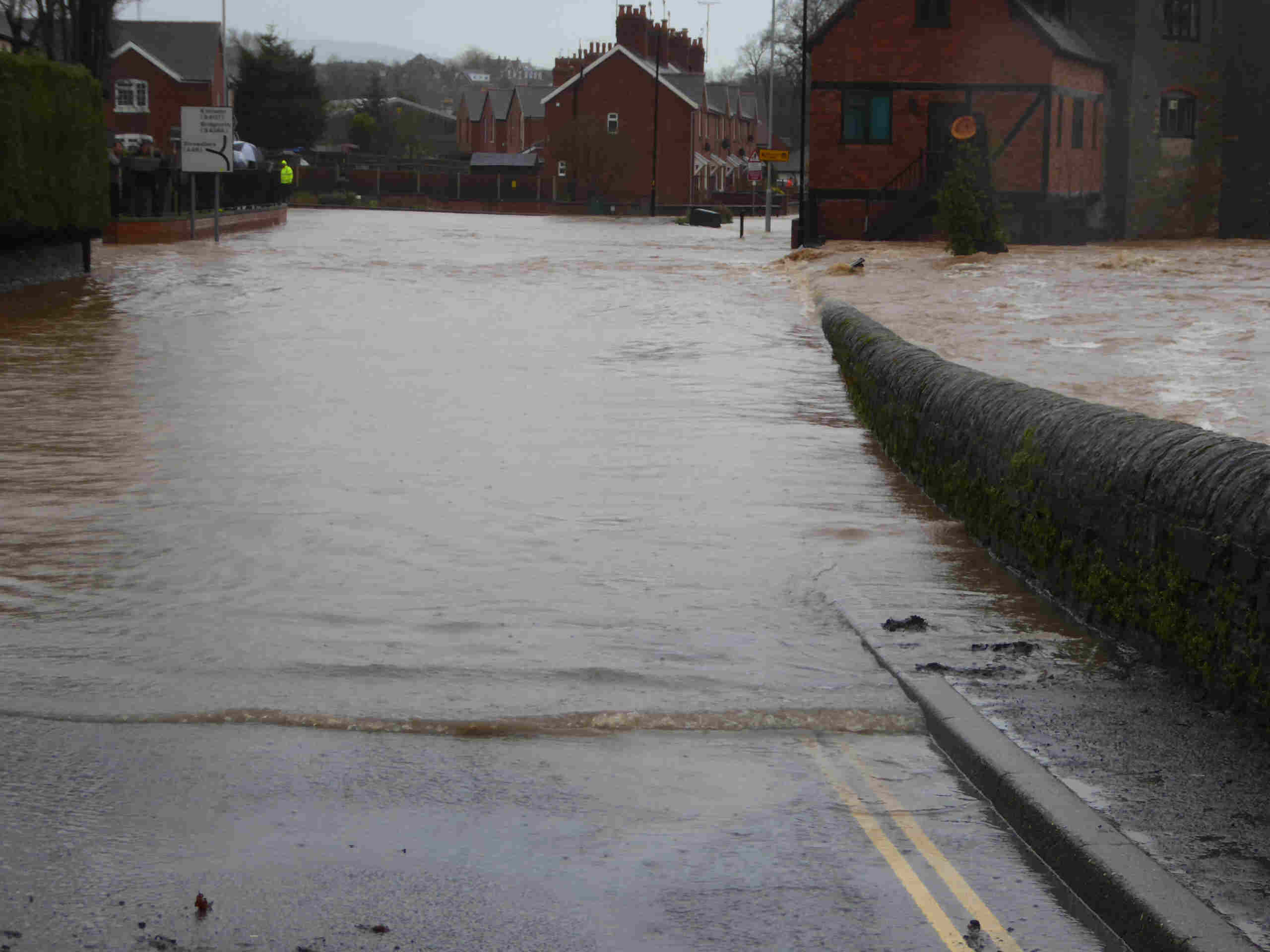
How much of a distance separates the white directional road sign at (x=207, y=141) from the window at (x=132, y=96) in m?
49.8

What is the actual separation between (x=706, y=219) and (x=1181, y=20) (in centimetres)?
2747

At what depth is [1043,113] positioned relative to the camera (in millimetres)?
47375

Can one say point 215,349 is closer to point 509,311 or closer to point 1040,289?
point 509,311

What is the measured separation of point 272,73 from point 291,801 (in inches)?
3818

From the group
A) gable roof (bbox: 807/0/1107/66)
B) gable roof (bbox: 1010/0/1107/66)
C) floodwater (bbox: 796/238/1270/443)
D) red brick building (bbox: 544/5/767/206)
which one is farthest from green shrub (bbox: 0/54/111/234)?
red brick building (bbox: 544/5/767/206)

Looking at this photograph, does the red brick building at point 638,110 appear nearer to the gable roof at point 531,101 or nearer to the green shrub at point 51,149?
the gable roof at point 531,101

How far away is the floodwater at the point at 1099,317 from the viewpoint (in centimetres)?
1695

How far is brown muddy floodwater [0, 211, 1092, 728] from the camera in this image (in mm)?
7277

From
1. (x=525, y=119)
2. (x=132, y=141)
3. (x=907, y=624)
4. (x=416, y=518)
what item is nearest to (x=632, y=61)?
(x=525, y=119)

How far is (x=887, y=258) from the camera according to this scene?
39906 millimetres

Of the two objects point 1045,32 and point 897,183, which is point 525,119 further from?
point 1045,32

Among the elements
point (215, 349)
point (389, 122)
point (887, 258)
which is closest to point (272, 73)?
point (389, 122)

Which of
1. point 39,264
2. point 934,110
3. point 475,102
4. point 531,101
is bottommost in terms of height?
point 39,264

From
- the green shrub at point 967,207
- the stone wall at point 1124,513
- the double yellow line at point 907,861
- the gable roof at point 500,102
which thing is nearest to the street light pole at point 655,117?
the gable roof at point 500,102
